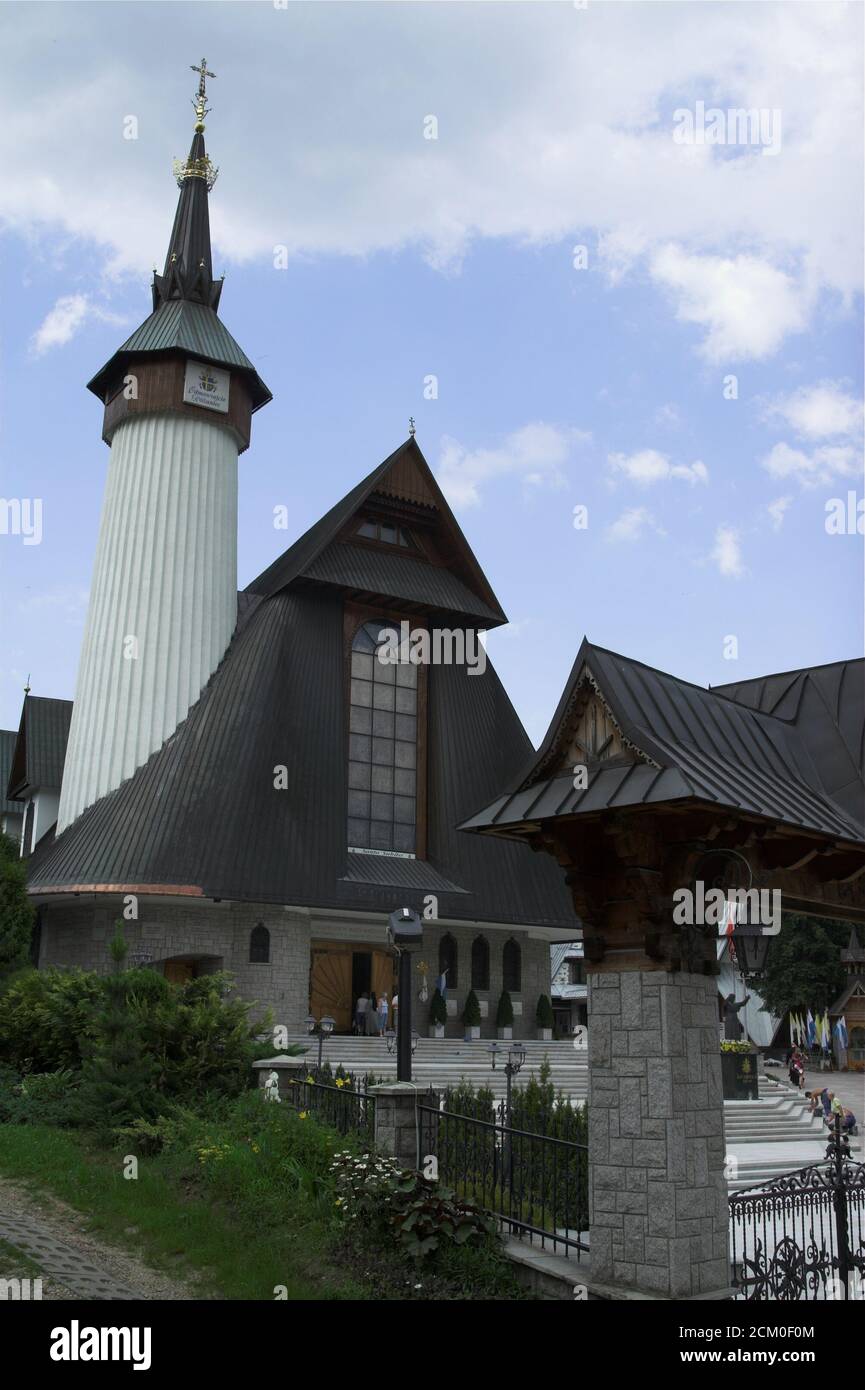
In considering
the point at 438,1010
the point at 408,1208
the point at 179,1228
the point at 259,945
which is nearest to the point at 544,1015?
the point at 438,1010

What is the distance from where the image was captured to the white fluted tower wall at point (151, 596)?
3189cm

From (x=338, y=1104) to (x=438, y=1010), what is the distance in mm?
18157

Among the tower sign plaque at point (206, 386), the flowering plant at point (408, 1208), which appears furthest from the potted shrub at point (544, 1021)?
the flowering plant at point (408, 1208)

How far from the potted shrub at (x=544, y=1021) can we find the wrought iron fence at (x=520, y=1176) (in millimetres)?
22424

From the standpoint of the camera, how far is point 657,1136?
9.59m

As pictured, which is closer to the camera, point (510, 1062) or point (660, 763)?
point (660, 763)

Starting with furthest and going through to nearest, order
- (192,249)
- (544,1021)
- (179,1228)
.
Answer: (192,249) < (544,1021) < (179,1228)

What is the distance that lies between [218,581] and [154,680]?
3554 mm

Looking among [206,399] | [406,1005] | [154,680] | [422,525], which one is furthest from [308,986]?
[406,1005]

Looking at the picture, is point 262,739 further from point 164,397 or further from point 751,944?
point 751,944

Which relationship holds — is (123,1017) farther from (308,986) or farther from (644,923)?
(308,986)

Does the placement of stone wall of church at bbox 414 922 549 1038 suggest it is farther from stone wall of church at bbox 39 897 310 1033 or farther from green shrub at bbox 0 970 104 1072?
green shrub at bbox 0 970 104 1072
